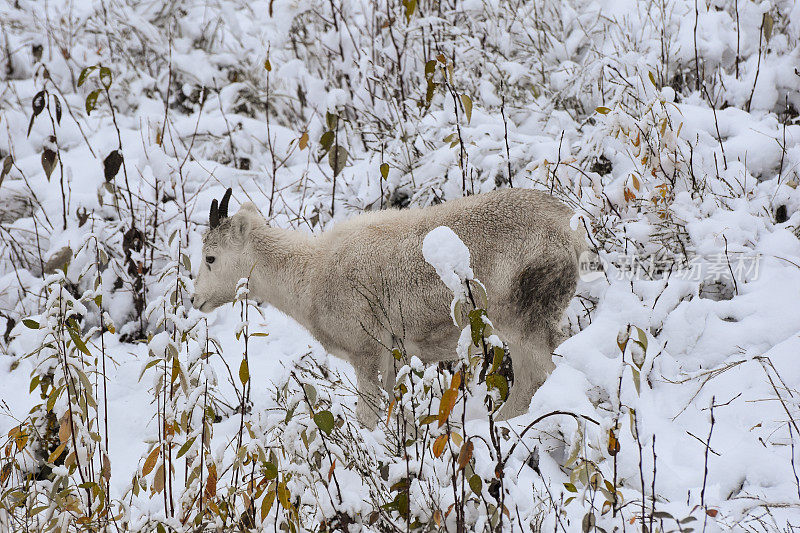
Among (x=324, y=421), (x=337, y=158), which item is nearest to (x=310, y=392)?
(x=324, y=421)

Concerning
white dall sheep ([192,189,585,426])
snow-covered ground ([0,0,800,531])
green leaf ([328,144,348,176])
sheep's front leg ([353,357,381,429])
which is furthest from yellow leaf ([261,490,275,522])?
green leaf ([328,144,348,176])

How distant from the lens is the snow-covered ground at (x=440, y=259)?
10.3 ft

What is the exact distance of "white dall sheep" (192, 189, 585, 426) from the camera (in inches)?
189

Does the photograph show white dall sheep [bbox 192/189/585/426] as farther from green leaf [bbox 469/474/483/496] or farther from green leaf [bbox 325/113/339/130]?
green leaf [bbox 469/474/483/496]

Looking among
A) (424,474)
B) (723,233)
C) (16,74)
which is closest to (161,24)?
(16,74)

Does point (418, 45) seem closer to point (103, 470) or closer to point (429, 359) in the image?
point (429, 359)

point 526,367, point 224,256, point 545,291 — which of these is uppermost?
point 545,291

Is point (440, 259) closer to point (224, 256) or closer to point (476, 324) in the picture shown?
point (476, 324)

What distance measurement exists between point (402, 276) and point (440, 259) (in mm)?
2777

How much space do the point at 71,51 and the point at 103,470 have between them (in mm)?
9453

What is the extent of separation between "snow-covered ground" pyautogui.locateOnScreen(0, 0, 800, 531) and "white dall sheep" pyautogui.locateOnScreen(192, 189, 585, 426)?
11.9 inches

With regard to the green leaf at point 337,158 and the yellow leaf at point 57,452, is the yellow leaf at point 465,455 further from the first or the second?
the green leaf at point 337,158

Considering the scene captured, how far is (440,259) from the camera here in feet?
7.55

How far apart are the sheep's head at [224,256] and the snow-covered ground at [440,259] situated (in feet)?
1.12
